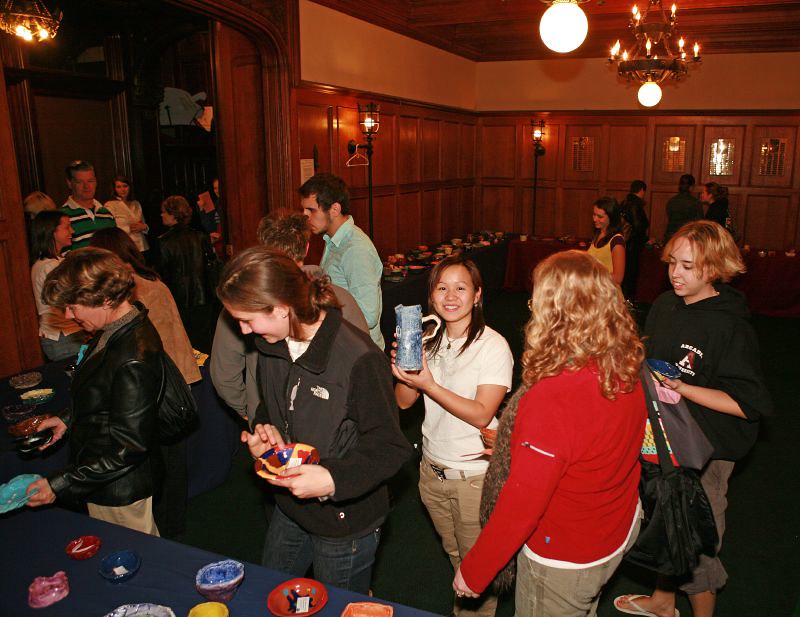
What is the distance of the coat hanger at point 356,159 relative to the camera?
6.95 m

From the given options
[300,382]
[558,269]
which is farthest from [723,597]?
[300,382]

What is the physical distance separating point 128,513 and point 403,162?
6.75 metres

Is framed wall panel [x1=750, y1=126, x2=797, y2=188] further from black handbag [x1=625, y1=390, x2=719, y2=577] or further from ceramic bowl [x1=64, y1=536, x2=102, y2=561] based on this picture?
ceramic bowl [x1=64, y1=536, x2=102, y2=561]

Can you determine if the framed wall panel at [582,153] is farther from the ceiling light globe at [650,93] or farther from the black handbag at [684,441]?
the black handbag at [684,441]

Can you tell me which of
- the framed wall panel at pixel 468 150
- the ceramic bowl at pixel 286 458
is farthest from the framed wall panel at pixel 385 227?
the ceramic bowl at pixel 286 458

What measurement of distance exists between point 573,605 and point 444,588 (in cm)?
133

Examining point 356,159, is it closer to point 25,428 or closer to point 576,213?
point 576,213

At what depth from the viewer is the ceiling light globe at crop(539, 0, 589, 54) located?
12.3 feet

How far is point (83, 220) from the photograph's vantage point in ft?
16.7

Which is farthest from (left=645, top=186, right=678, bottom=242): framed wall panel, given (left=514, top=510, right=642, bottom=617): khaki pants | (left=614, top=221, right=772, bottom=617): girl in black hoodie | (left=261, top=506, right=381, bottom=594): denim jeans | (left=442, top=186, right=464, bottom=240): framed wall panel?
(left=261, top=506, right=381, bottom=594): denim jeans

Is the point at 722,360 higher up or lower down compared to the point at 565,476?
higher up

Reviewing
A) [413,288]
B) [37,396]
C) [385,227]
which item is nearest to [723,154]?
[385,227]

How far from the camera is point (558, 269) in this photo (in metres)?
1.59

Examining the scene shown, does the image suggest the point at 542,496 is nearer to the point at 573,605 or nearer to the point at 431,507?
the point at 573,605
